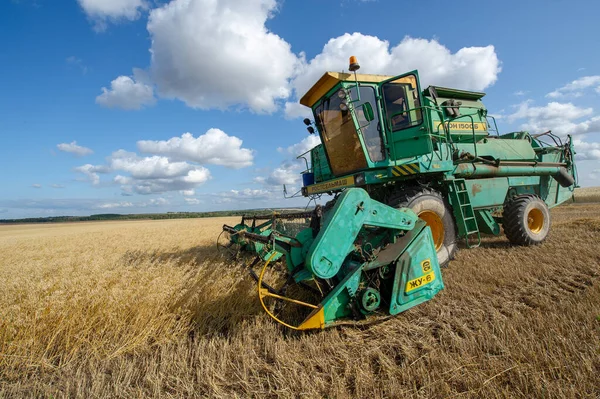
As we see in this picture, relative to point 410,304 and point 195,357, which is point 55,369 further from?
point 410,304

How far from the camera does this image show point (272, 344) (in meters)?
2.39

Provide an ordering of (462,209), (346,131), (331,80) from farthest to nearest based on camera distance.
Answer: (346,131)
(331,80)
(462,209)

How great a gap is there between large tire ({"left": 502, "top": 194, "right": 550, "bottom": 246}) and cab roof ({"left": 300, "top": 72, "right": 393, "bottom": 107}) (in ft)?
11.0

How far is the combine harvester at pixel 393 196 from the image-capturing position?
2479mm

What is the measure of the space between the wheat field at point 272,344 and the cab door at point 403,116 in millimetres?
2204

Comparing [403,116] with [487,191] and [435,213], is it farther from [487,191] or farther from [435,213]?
[487,191]

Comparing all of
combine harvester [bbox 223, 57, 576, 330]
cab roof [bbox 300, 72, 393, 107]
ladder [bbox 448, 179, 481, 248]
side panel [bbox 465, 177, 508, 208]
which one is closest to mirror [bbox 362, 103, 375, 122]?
combine harvester [bbox 223, 57, 576, 330]

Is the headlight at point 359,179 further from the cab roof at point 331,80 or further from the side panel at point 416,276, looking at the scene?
the side panel at point 416,276

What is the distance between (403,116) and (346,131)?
37.7 inches

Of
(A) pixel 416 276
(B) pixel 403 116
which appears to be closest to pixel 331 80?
(B) pixel 403 116

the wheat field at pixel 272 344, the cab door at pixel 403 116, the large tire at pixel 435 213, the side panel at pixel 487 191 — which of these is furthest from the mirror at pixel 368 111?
the wheat field at pixel 272 344

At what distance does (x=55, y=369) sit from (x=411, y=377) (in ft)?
8.78

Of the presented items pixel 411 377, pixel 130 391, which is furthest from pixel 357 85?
pixel 130 391

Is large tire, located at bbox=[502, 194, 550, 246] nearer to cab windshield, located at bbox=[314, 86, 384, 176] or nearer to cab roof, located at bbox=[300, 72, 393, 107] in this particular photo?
cab windshield, located at bbox=[314, 86, 384, 176]
